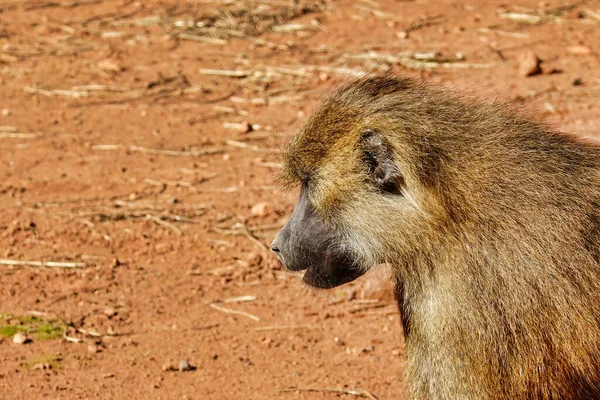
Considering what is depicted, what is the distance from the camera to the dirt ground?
5125 mm

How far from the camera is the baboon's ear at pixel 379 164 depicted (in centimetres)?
370

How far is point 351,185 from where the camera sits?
151 inches

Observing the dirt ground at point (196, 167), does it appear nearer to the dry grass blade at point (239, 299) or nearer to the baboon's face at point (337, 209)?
the dry grass blade at point (239, 299)

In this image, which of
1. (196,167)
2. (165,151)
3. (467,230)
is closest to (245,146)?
(196,167)

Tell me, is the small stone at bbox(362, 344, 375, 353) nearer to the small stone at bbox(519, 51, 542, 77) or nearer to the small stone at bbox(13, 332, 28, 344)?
the small stone at bbox(13, 332, 28, 344)

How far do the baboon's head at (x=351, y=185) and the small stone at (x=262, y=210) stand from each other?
2.48 metres

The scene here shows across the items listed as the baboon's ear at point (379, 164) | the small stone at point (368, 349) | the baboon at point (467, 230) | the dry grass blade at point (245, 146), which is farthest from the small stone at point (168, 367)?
the dry grass blade at point (245, 146)

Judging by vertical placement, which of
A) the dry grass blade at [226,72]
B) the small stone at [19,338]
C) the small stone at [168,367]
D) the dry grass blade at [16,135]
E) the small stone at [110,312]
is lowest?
the dry grass blade at [226,72]

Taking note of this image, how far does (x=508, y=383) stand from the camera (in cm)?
355

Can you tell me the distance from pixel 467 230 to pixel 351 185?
1.53 feet

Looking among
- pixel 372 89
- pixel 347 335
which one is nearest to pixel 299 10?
pixel 347 335

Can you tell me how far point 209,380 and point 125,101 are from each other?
4.09 meters

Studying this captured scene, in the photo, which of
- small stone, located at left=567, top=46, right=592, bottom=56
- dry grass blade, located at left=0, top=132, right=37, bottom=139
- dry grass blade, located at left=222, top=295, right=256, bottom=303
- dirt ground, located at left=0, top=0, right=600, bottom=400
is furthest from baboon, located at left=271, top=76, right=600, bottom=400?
small stone, located at left=567, top=46, right=592, bottom=56

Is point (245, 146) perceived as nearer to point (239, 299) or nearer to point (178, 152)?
point (178, 152)
